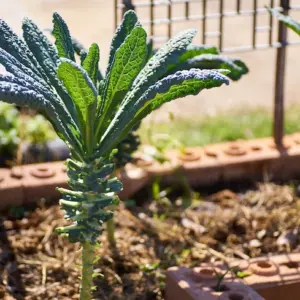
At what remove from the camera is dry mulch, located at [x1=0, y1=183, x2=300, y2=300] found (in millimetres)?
3684

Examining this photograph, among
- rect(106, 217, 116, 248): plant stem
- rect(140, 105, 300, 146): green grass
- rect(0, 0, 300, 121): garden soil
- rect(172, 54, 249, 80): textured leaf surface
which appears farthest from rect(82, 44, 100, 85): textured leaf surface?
rect(0, 0, 300, 121): garden soil

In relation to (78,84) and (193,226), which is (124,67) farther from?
(193,226)

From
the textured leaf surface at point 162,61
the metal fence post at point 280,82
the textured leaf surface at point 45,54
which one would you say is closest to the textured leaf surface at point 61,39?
the textured leaf surface at point 45,54

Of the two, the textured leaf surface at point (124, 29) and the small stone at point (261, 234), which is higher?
the textured leaf surface at point (124, 29)

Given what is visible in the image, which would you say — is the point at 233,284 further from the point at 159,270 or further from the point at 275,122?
the point at 275,122

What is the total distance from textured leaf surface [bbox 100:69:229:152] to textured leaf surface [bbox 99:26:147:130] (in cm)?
4

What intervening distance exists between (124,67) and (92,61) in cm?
14

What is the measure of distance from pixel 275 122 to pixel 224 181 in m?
0.47

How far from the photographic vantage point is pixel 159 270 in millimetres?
3814

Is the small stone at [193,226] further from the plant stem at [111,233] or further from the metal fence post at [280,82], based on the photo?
the metal fence post at [280,82]

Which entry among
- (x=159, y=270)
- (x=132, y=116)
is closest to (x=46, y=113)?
(x=132, y=116)

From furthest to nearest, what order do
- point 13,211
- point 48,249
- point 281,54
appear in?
point 281,54, point 13,211, point 48,249

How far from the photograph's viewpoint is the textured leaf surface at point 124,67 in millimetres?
2809

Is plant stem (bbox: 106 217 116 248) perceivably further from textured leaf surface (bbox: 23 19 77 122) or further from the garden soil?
the garden soil
